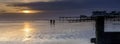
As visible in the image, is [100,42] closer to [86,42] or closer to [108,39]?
[108,39]

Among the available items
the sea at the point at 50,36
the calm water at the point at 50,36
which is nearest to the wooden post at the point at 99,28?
the sea at the point at 50,36

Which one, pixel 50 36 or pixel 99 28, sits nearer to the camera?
pixel 99 28

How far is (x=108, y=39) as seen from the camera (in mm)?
40188

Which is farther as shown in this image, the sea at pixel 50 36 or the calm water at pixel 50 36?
the sea at pixel 50 36

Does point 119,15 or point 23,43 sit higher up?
point 119,15

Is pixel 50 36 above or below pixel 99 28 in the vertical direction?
below

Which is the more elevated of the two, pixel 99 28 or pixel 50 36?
pixel 99 28

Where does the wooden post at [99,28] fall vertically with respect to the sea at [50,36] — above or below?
above

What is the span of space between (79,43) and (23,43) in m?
7.91

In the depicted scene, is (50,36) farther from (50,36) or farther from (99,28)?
(99,28)

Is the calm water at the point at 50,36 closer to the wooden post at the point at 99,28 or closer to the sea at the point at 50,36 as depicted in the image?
the sea at the point at 50,36

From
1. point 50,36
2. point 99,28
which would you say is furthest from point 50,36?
point 99,28

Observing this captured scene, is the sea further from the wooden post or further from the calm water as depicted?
the wooden post

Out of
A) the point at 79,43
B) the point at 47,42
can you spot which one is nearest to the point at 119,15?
the point at 79,43
